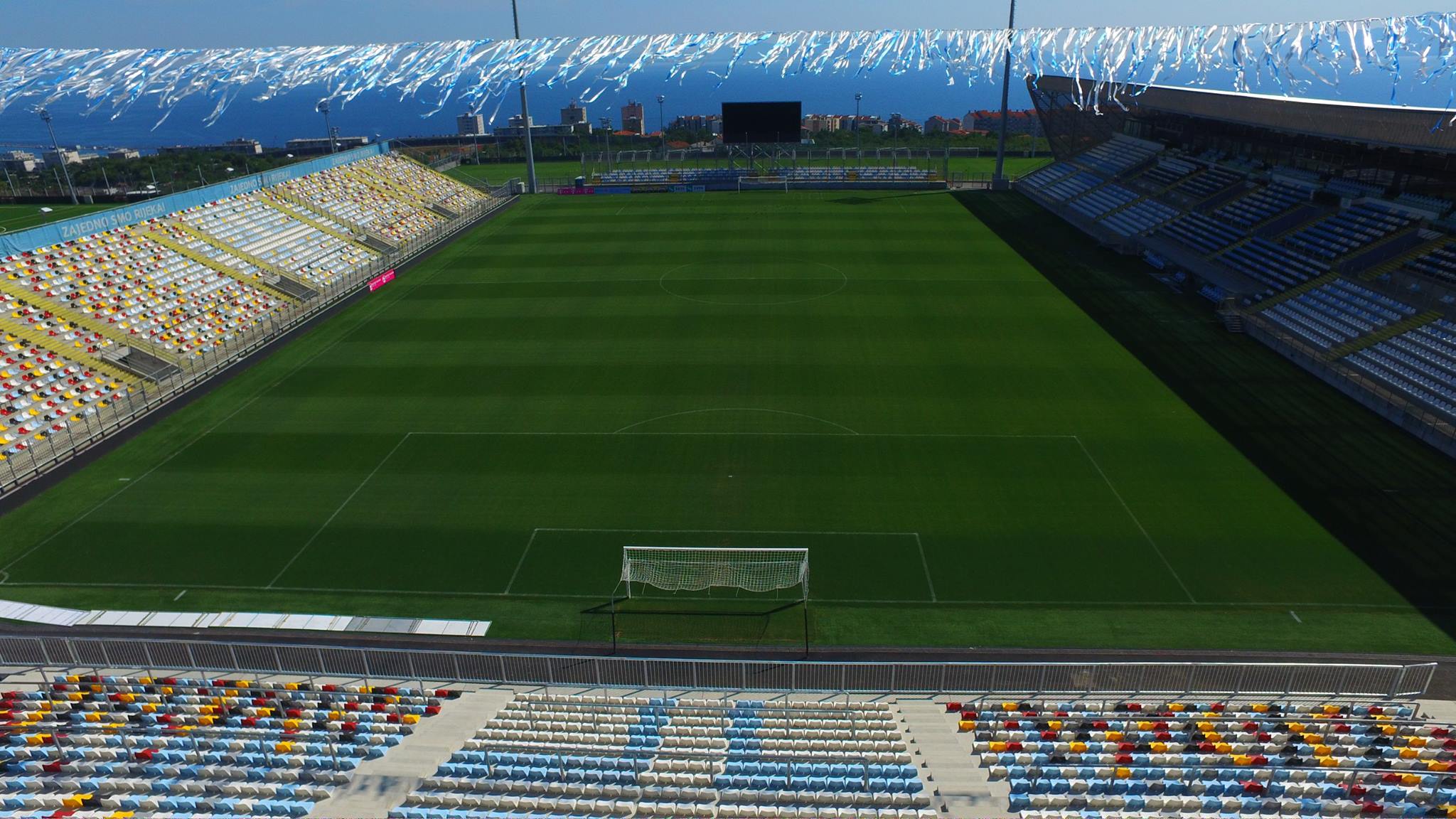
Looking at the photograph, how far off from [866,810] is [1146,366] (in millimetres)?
24556

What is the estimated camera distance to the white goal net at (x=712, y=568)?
61.3ft

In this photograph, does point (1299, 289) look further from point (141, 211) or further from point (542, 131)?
point (542, 131)

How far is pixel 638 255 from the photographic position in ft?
158

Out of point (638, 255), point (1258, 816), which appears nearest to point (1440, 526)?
point (1258, 816)

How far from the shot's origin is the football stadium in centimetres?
1277

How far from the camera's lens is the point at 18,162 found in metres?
81.2

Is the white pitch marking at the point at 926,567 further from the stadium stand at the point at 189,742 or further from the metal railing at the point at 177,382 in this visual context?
the metal railing at the point at 177,382

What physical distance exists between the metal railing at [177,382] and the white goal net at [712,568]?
61.7 ft

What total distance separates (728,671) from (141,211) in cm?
4057

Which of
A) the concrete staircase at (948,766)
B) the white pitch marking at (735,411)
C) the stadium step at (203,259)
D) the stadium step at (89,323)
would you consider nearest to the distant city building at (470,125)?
the stadium step at (203,259)

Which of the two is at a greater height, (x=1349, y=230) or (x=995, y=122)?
(x=995, y=122)

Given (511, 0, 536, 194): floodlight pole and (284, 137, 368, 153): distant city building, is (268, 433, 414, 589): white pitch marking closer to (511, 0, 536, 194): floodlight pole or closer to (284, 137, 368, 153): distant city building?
(511, 0, 536, 194): floodlight pole

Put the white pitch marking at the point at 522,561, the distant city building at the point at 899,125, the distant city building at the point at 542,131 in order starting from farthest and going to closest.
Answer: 1. the distant city building at the point at 542,131
2. the distant city building at the point at 899,125
3. the white pitch marking at the point at 522,561

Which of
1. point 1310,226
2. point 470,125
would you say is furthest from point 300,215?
point 470,125
